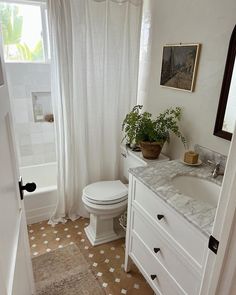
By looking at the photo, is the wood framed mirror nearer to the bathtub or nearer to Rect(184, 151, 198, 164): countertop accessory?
Rect(184, 151, 198, 164): countertop accessory

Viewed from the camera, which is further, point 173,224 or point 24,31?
point 24,31

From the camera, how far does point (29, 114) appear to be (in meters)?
2.68

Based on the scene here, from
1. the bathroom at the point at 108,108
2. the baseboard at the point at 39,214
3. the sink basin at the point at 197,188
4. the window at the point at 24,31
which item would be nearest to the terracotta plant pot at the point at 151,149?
the bathroom at the point at 108,108

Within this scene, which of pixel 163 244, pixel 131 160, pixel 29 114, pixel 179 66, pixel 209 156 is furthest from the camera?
pixel 29 114

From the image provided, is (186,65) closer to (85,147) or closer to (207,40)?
(207,40)

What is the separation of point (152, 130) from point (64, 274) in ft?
4.30

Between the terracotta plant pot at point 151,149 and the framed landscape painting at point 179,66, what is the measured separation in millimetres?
459

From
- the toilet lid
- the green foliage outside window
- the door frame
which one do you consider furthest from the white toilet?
the green foliage outside window

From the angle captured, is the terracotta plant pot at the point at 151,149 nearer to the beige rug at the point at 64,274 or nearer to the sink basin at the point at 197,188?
the sink basin at the point at 197,188

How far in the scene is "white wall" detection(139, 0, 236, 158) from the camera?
1.37 m

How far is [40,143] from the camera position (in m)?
2.83

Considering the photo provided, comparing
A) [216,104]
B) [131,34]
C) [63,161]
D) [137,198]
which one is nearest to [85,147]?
[63,161]

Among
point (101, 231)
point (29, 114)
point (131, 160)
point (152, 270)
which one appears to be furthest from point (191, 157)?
point (29, 114)

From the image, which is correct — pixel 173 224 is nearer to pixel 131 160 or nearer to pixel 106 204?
pixel 106 204
